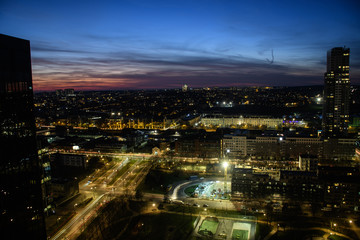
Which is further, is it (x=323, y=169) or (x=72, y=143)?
(x=72, y=143)

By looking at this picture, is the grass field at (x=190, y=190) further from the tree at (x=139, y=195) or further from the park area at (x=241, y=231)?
the park area at (x=241, y=231)

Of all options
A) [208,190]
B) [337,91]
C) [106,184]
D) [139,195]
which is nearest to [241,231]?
[208,190]

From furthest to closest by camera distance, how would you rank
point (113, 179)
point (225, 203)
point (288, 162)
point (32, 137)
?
point (288, 162) → point (113, 179) → point (225, 203) → point (32, 137)

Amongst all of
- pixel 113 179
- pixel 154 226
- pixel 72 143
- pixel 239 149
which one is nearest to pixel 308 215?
pixel 154 226

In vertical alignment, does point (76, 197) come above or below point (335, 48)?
below

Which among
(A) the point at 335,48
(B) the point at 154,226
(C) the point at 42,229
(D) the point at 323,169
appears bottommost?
(B) the point at 154,226

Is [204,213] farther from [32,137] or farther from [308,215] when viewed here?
[32,137]

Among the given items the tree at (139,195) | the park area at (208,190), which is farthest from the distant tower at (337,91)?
the tree at (139,195)

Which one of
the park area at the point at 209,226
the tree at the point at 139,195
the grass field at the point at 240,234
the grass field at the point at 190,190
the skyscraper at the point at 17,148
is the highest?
the skyscraper at the point at 17,148
